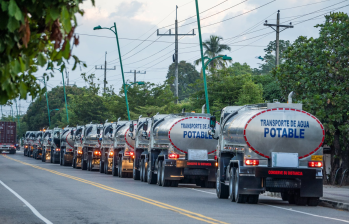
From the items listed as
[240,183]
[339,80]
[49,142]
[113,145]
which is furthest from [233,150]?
[49,142]

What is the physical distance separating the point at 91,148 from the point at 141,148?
12.8 meters

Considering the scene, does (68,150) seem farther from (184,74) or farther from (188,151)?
(184,74)

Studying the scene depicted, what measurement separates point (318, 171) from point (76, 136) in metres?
31.9

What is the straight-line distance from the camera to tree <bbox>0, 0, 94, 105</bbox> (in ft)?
19.6

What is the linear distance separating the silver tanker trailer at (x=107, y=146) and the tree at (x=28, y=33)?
30.4 meters

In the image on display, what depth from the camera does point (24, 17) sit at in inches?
242

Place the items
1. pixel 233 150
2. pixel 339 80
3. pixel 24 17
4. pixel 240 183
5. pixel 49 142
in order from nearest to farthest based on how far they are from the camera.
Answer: pixel 24 17 < pixel 240 183 < pixel 233 150 < pixel 339 80 < pixel 49 142

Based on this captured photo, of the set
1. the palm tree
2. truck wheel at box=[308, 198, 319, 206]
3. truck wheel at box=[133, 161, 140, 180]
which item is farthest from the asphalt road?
the palm tree

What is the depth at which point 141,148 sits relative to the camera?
31.0 m

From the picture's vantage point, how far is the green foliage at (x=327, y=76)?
83.9 feet

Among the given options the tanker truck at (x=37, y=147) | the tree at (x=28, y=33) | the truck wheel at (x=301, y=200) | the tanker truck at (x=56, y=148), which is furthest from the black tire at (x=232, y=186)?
the tanker truck at (x=37, y=147)

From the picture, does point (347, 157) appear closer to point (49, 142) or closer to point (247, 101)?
point (247, 101)

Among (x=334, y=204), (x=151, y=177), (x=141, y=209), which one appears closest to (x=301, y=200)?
(x=334, y=204)

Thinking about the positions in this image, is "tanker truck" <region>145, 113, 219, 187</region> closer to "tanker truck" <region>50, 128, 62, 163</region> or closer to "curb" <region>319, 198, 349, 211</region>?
"curb" <region>319, 198, 349, 211</region>
